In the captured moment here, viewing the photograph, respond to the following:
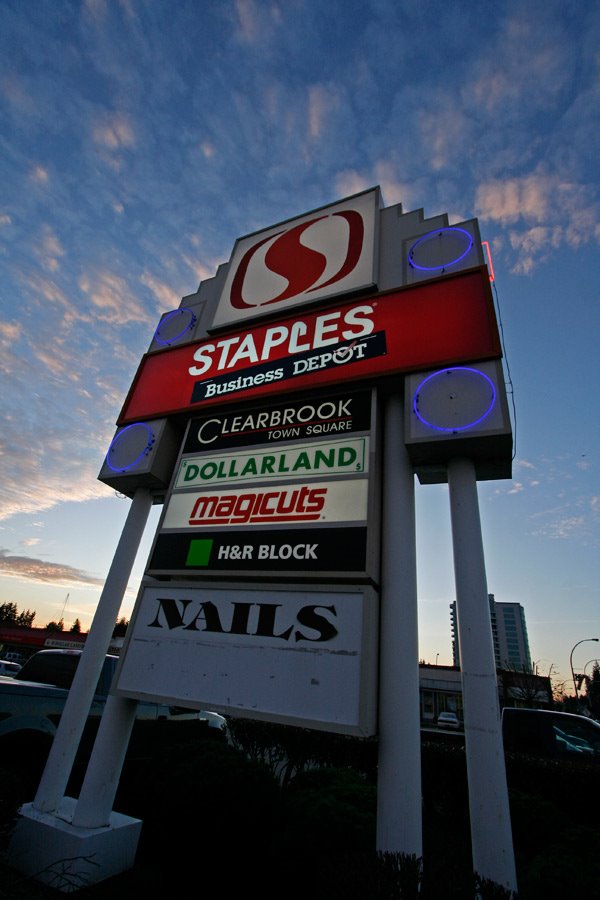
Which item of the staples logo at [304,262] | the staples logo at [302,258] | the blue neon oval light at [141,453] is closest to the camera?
the blue neon oval light at [141,453]

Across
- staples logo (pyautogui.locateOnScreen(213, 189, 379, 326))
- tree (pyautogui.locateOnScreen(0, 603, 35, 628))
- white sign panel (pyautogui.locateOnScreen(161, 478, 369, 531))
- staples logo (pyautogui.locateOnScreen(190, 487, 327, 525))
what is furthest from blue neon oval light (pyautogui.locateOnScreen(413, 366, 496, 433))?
tree (pyautogui.locateOnScreen(0, 603, 35, 628))

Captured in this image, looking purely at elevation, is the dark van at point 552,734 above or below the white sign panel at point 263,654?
below

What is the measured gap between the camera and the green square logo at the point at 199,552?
439cm

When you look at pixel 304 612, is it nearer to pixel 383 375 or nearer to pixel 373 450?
pixel 373 450

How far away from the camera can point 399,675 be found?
10.8ft

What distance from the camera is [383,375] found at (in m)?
4.64

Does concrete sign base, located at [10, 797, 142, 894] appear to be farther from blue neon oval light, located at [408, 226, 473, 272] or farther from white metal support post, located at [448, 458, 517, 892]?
blue neon oval light, located at [408, 226, 473, 272]

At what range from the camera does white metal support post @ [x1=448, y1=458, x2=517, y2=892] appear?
2811mm

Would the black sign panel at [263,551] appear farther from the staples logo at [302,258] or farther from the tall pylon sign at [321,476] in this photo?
the staples logo at [302,258]

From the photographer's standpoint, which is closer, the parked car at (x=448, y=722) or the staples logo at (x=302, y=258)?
the staples logo at (x=302, y=258)

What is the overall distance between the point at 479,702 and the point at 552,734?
21.4 feet

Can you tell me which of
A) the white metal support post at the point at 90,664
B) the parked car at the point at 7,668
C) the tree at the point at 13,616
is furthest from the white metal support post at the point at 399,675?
the tree at the point at 13,616

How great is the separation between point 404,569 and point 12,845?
15.0 ft

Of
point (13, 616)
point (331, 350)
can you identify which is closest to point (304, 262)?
point (331, 350)
